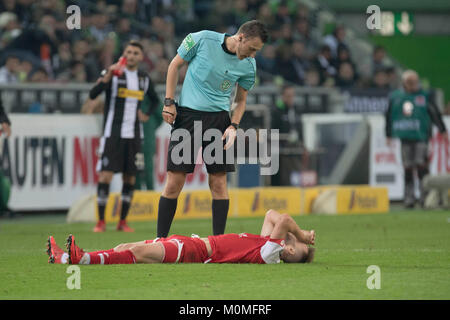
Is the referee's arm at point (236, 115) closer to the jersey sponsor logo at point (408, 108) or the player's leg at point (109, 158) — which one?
the player's leg at point (109, 158)

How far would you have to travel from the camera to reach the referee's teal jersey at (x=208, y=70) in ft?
28.3

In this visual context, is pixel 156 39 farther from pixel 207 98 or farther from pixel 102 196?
pixel 207 98

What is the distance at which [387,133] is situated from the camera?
17.0 m

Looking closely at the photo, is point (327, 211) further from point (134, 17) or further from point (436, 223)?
point (134, 17)

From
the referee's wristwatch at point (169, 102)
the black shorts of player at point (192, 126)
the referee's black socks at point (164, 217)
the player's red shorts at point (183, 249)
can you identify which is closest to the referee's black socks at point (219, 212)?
the black shorts of player at point (192, 126)

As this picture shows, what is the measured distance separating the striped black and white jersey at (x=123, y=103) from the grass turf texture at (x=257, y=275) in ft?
5.08

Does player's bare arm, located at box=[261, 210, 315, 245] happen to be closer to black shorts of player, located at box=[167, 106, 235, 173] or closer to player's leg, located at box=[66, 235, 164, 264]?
player's leg, located at box=[66, 235, 164, 264]

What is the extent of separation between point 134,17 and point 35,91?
251 inches

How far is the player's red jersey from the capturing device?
754cm

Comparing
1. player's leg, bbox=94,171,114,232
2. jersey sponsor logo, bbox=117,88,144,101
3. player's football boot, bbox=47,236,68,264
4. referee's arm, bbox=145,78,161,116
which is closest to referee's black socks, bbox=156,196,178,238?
player's football boot, bbox=47,236,68,264

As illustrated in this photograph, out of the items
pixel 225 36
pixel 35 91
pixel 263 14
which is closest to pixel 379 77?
pixel 263 14

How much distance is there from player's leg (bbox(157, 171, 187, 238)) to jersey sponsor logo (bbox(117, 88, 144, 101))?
373 cm

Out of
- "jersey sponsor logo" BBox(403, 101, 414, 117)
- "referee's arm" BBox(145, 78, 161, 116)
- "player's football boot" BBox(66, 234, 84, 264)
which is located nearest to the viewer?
"player's football boot" BBox(66, 234, 84, 264)

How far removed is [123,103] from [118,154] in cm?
66
